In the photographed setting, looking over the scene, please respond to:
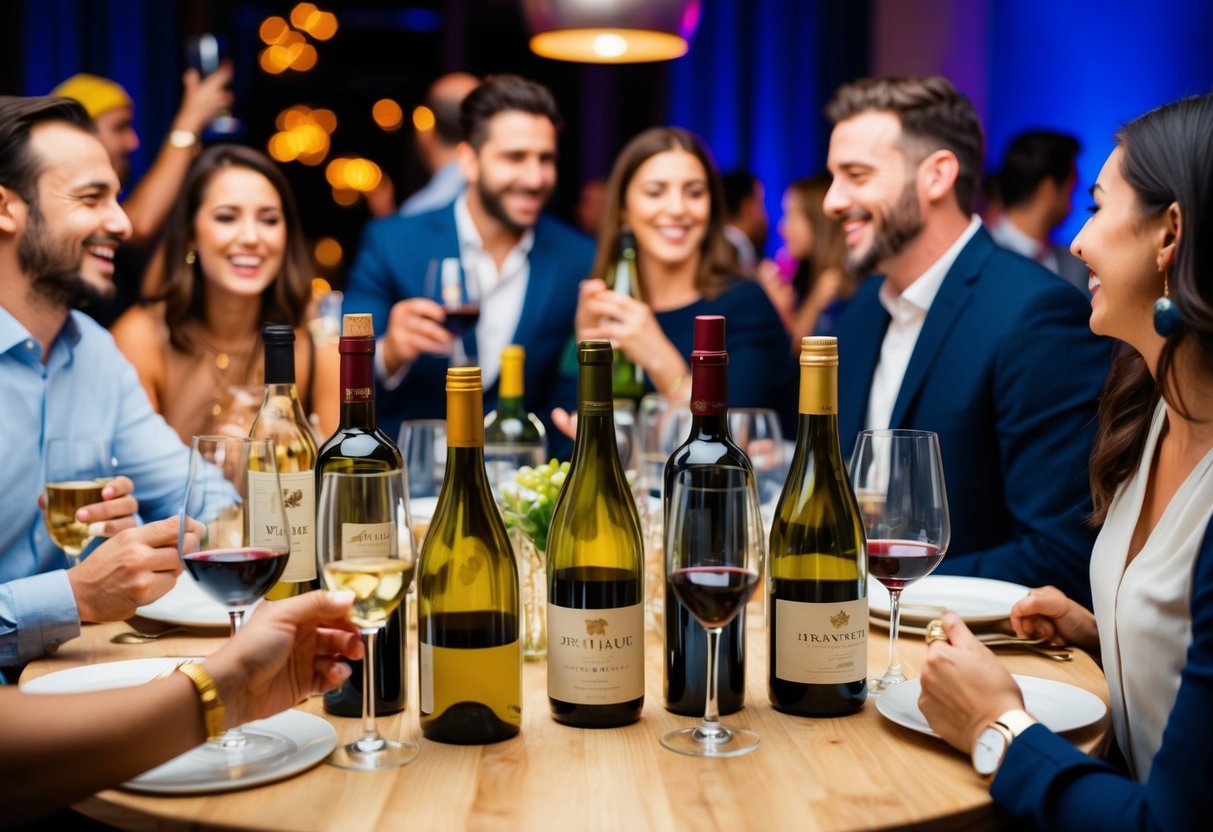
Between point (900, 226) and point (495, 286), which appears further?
point (495, 286)

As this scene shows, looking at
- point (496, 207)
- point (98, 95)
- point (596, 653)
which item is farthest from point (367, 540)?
point (98, 95)

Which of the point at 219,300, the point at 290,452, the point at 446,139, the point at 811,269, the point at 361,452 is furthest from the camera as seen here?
the point at 811,269

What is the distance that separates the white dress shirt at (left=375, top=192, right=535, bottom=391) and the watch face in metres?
2.69

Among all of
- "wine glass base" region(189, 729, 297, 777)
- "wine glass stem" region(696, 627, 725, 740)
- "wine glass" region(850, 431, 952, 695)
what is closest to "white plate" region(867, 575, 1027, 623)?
"wine glass" region(850, 431, 952, 695)

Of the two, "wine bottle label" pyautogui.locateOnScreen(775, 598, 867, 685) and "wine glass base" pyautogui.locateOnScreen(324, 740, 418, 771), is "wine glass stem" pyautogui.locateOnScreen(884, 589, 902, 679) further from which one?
"wine glass base" pyautogui.locateOnScreen(324, 740, 418, 771)

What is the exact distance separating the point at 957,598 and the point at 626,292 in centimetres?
173

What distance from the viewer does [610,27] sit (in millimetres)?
2574

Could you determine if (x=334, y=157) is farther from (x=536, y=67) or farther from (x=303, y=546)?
(x=303, y=546)

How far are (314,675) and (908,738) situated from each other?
2.06 feet

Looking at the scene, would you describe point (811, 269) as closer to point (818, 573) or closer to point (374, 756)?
point (818, 573)

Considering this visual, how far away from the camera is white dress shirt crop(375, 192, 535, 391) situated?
3812mm

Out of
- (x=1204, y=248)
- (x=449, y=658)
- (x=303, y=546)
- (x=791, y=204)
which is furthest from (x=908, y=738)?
(x=791, y=204)

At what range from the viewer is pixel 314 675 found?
126 cm

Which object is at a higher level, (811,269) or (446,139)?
(446,139)
